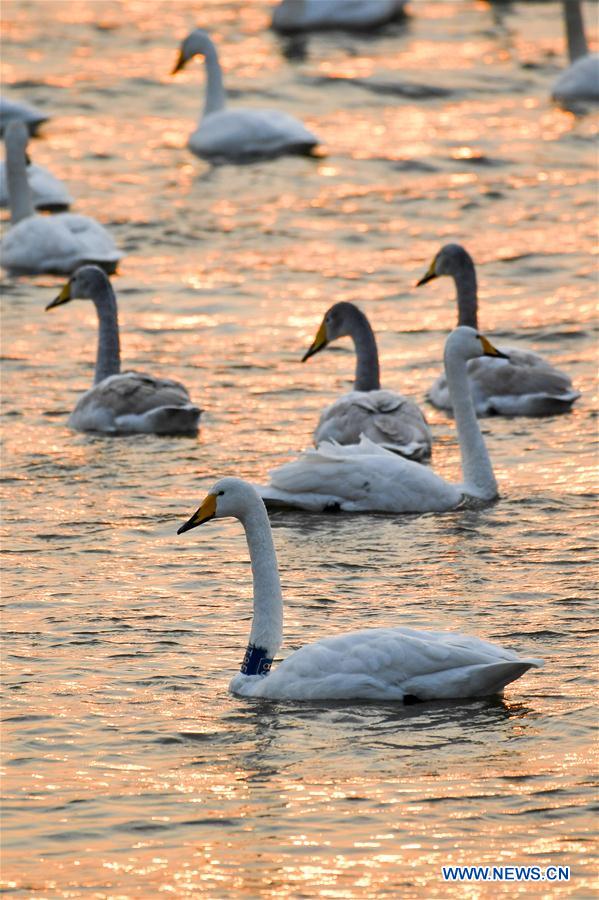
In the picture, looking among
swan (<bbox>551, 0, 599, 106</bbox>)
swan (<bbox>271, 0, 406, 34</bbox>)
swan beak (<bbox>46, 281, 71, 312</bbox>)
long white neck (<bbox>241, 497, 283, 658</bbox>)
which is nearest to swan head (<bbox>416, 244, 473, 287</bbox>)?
swan beak (<bbox>46, 281, 71, 312</bbox>)

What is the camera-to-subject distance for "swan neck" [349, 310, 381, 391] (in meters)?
14.7

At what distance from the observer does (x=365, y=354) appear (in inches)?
581

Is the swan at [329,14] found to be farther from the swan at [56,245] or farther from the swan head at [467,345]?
the swan head at [467,345]

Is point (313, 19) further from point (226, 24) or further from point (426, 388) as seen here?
point (426, 388)

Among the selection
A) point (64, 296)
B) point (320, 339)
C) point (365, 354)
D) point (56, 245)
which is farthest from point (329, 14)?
point (365, 354)

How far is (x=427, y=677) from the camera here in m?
9.38

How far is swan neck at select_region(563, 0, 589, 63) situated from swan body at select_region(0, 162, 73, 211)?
873 centimetres

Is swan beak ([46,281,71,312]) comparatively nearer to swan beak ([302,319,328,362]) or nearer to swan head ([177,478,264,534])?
swan beak ([302,319,328,362])

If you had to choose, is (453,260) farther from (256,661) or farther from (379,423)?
(256,661)

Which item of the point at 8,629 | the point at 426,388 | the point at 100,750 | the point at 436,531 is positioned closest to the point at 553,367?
the point at 426,388

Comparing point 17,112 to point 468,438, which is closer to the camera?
point 468,438

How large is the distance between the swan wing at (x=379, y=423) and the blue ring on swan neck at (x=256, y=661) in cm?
408

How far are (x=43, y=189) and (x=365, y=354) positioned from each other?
8073 millimetres

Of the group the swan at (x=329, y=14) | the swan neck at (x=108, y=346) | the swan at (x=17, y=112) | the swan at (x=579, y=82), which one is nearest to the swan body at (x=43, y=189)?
the swan at (x=17, y=112)
